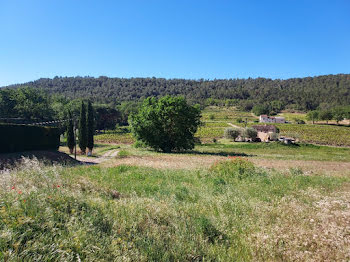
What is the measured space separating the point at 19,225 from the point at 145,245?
2191 mm

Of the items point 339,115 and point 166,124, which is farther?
point 339,115

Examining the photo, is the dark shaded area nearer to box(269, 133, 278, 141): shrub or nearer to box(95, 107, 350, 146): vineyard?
box(95, 107, 350, 146): vineyard

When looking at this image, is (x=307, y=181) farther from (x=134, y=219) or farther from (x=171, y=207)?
(x=134, y=219)

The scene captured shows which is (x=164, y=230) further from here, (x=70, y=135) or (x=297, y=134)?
(x=297, y=134)

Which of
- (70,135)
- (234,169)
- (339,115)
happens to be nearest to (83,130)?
(70,135)

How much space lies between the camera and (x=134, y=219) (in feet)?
16.9

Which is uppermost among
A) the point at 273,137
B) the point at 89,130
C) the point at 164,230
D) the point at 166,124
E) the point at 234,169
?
the point at 166,124

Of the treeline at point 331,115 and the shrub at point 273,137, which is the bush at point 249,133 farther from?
the treeline at point 331,115

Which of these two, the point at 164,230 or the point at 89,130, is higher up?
the point at 89,130

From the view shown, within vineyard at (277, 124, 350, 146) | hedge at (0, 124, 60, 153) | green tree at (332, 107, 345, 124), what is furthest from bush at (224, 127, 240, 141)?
green tree at (332, 107, 345, 124)

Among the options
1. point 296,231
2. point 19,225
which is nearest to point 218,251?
point 296,231

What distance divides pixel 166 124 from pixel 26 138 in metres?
19.0

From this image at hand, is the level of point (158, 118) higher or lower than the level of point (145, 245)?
higher

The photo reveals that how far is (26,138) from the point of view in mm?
27312
